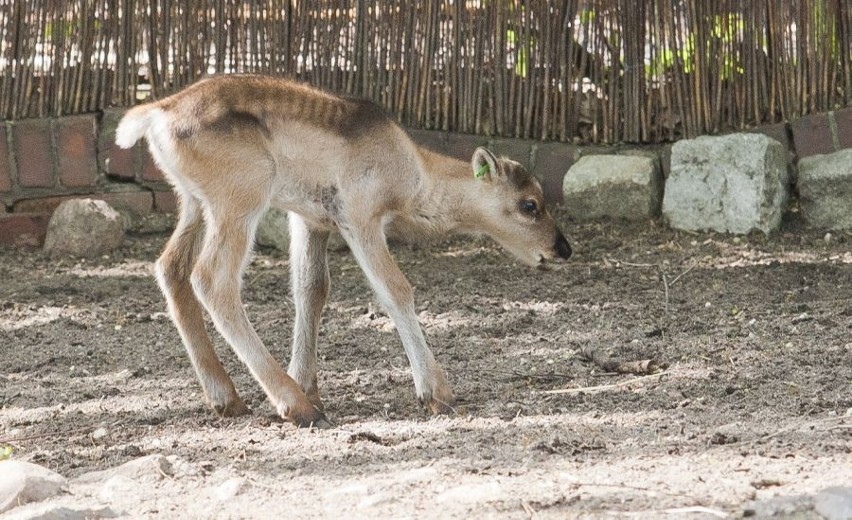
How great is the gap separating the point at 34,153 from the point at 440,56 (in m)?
2.89

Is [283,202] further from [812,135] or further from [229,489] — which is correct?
[812,135]

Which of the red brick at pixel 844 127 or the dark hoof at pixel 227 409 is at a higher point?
the red brick at pixel 844 127

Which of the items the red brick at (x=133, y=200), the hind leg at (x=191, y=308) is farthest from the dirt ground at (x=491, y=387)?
the red brick at (x=133, y=200)

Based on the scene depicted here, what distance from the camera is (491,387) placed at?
20.9ft

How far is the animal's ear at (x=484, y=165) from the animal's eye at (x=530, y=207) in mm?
212

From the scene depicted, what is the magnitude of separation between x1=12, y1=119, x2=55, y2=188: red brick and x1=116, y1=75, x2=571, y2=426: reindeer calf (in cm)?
333

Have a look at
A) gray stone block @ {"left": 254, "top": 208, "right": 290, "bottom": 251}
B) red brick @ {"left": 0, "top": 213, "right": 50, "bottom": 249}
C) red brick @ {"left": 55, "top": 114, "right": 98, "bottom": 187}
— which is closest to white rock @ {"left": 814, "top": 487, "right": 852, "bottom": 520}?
gray stone block @ {"left": 254, "top": 208, "right": 290, "bottom": 251}

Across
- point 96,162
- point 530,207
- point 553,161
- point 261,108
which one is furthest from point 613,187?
point 261,108

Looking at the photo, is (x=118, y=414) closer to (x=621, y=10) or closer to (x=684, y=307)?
(x=684, y=307)

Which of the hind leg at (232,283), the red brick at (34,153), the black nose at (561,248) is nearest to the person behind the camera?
the hind leg at (232,283)

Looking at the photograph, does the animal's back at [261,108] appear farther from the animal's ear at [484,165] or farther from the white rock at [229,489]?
the white rock at [229,489]

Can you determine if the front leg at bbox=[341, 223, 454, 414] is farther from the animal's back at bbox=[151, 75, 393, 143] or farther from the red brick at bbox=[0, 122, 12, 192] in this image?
the red brick at bbox=[0, 122, 12, 192]

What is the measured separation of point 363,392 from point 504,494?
2.12m

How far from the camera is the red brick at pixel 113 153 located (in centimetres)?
930
